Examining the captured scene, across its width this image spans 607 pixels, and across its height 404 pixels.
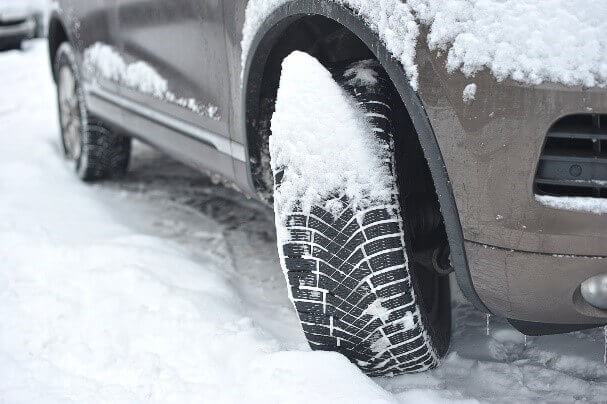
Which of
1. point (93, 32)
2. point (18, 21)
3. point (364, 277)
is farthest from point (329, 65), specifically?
point (18, 21)

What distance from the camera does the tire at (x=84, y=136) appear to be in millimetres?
4305

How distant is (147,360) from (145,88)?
126 cm

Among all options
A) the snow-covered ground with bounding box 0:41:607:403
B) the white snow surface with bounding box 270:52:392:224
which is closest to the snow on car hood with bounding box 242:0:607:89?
the white snow surface with bounding box 270:52:392:224

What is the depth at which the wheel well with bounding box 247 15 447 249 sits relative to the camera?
216cm

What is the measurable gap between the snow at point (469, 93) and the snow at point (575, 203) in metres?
0.24

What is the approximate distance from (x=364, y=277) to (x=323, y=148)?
34 centimetres

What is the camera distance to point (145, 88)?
10.4 feet

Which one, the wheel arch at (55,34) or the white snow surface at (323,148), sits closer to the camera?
the white snow surface at (323,148)

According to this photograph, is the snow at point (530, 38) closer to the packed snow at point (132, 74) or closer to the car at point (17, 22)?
the packed snow at point (132, 74)

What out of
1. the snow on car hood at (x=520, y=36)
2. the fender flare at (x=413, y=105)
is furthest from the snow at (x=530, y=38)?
the fender flare at (x=413, y=105)

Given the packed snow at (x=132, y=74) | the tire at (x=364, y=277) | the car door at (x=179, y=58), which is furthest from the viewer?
the packed snow at (x=132, y=74)

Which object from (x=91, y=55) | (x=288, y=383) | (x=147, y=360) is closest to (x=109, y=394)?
(x=147, y=360)

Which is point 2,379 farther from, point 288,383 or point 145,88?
point 145,88

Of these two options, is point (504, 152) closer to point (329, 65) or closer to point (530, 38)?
point (530, 38)
